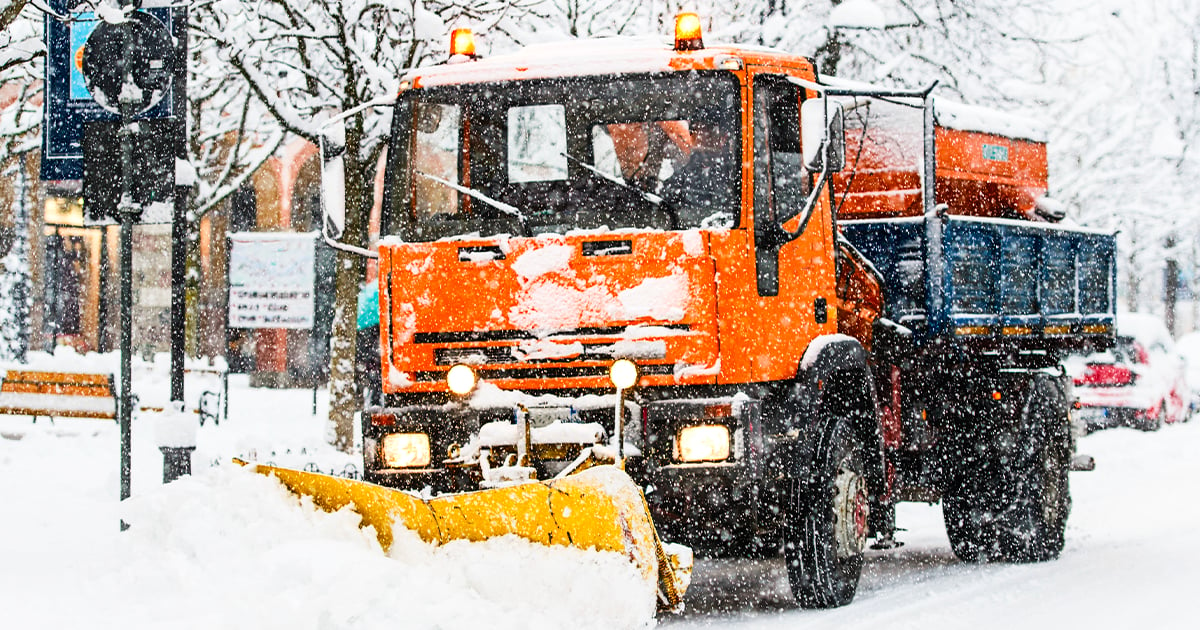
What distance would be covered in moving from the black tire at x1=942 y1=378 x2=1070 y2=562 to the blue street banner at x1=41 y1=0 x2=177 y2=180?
5.83 m

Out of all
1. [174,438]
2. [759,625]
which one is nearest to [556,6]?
[174,438]

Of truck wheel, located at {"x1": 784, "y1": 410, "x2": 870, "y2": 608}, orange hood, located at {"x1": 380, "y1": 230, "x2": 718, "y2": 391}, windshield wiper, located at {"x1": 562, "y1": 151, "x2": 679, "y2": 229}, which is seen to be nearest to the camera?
orange hood, located at {"x1": 380, "y1": 230, "x2": 718, "y2": 391}

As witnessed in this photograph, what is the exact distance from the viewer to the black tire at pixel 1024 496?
1105 cm

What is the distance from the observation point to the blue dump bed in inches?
403

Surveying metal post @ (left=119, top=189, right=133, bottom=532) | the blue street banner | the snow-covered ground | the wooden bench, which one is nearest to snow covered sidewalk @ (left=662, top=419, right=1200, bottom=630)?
the snow-covered ground

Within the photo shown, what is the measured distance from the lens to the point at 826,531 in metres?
8.46

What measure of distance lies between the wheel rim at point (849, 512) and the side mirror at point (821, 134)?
1.70 m

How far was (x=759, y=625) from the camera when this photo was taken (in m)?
8.12

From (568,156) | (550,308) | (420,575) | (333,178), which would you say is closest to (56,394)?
(333,178)

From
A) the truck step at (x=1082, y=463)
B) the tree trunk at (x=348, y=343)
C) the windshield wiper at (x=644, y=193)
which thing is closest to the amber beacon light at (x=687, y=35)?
the windshield wiper at (x=644, y=193)

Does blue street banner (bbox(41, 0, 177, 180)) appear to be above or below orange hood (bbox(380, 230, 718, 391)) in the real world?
above

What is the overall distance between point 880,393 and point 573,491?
360 centimetres

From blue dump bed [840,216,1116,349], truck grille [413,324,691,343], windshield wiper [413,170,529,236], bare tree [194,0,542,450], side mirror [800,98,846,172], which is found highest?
Result: bare tree [194,0,542,450]

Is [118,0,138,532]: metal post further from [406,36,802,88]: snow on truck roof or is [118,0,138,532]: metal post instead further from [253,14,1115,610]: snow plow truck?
[406,36,802,88]: snow on truck roof
